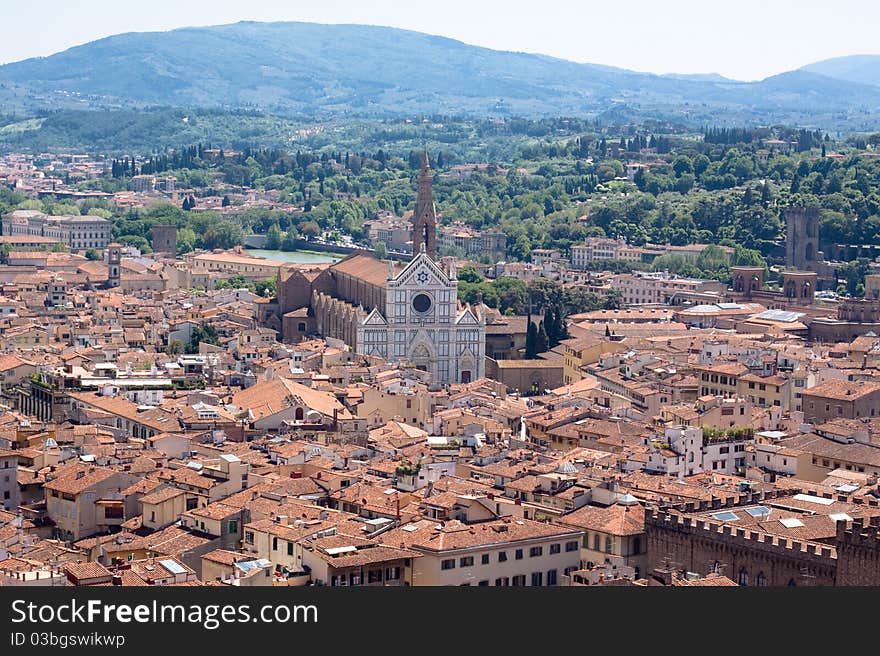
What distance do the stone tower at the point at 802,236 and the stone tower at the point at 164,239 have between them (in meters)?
27.0

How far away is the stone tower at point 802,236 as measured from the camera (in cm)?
8869

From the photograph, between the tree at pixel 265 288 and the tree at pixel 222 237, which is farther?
the tree at pixel 222 237

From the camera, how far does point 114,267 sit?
264ft

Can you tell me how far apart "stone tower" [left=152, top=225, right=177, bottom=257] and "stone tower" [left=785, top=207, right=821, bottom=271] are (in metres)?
27.0

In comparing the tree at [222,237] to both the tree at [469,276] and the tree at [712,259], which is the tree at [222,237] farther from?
the tree at [469,276]

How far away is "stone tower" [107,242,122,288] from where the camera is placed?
7756 cm

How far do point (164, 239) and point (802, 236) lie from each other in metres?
28.3

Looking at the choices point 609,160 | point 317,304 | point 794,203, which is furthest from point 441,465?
point 609,160

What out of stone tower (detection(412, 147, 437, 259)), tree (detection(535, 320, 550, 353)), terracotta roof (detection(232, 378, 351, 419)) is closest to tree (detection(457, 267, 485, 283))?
stone tower (detection(412, 147, 437, 259))

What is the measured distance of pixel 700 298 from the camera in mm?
73250

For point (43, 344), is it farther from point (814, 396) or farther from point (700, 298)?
point (700, 298)

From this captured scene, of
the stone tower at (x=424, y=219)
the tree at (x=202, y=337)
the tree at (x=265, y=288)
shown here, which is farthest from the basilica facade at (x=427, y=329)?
the tree at (x=265, y=288)

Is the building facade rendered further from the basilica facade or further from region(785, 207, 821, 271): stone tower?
the basilica facade

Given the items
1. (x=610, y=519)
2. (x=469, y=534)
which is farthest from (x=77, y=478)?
(x=610, y=519)
